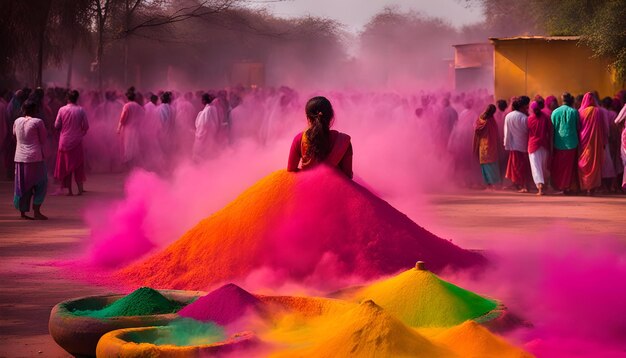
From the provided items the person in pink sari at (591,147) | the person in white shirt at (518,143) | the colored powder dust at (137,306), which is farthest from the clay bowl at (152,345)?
the person in white shirt at (518,143)

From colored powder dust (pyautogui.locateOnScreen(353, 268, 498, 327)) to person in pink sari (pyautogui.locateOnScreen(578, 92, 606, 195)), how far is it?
11.6 m

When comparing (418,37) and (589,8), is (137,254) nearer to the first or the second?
(589,8)

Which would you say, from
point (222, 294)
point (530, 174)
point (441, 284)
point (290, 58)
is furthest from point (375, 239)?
point (290, 58)

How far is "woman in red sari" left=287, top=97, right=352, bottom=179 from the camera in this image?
8.91 meters

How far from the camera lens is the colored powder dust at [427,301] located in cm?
677

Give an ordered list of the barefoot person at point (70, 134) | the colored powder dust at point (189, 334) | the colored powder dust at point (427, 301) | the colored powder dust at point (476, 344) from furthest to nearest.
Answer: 1. the barefoot person at point (70, 134)
2. the colored powder dust at point (427, 301)
3. the colored powder dust at point (189, 334)
4. the colored powder dust at point (476, 344)

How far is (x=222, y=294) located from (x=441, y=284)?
1.33 metres

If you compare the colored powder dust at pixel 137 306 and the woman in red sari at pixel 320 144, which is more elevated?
the woman in red sari at pixel 320 144

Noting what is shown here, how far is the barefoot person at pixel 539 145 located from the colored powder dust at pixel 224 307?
488 inches

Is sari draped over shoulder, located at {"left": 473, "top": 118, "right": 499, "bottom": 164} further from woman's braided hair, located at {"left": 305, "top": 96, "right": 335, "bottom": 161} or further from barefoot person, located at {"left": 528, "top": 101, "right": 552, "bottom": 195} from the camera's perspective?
woman's braided hair, located at {"left": 305, "top": 96, "right": 335, "bottom": 161}

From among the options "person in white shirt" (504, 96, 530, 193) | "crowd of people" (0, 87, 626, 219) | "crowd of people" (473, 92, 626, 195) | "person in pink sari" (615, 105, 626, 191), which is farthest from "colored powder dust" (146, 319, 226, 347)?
"person in white shirt" (504, 96, 530, 193)

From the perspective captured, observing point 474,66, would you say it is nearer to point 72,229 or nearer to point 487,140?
point 487,140

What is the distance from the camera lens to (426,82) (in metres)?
71.6

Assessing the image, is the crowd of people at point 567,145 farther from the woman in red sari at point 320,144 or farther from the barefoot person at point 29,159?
the woman in red sari at point 320,144
